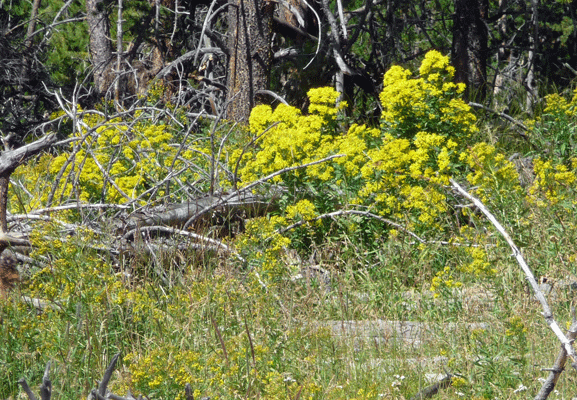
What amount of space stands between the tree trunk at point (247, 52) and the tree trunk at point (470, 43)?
233 cm

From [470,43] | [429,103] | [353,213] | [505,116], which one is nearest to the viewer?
[353,213]

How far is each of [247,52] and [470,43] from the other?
9.00 feet

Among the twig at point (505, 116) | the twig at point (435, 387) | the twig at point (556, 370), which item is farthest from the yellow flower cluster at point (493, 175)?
the twig at point (505, 116)

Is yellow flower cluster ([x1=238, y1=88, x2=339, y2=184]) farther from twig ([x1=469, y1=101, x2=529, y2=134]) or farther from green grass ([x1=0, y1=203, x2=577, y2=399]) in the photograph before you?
twig ([x1=469, y1=101, x2=529, y2=134])

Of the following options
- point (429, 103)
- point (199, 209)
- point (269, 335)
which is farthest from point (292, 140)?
point (269, 335)

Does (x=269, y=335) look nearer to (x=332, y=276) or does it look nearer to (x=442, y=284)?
(x=442, y=284)

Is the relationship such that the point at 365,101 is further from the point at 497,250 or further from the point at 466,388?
the point at 466,388

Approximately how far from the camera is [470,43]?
27.2 feet

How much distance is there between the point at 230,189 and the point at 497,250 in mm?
2325

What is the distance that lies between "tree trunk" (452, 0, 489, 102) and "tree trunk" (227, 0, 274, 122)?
2.33m

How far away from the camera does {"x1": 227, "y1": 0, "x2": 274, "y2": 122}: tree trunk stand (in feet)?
25.8

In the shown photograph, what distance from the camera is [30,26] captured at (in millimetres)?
12242

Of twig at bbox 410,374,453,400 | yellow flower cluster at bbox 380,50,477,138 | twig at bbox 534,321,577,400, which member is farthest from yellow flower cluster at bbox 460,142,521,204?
twig at bbox 534,321,577,400

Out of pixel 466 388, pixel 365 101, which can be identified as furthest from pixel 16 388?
pixel 365 101
